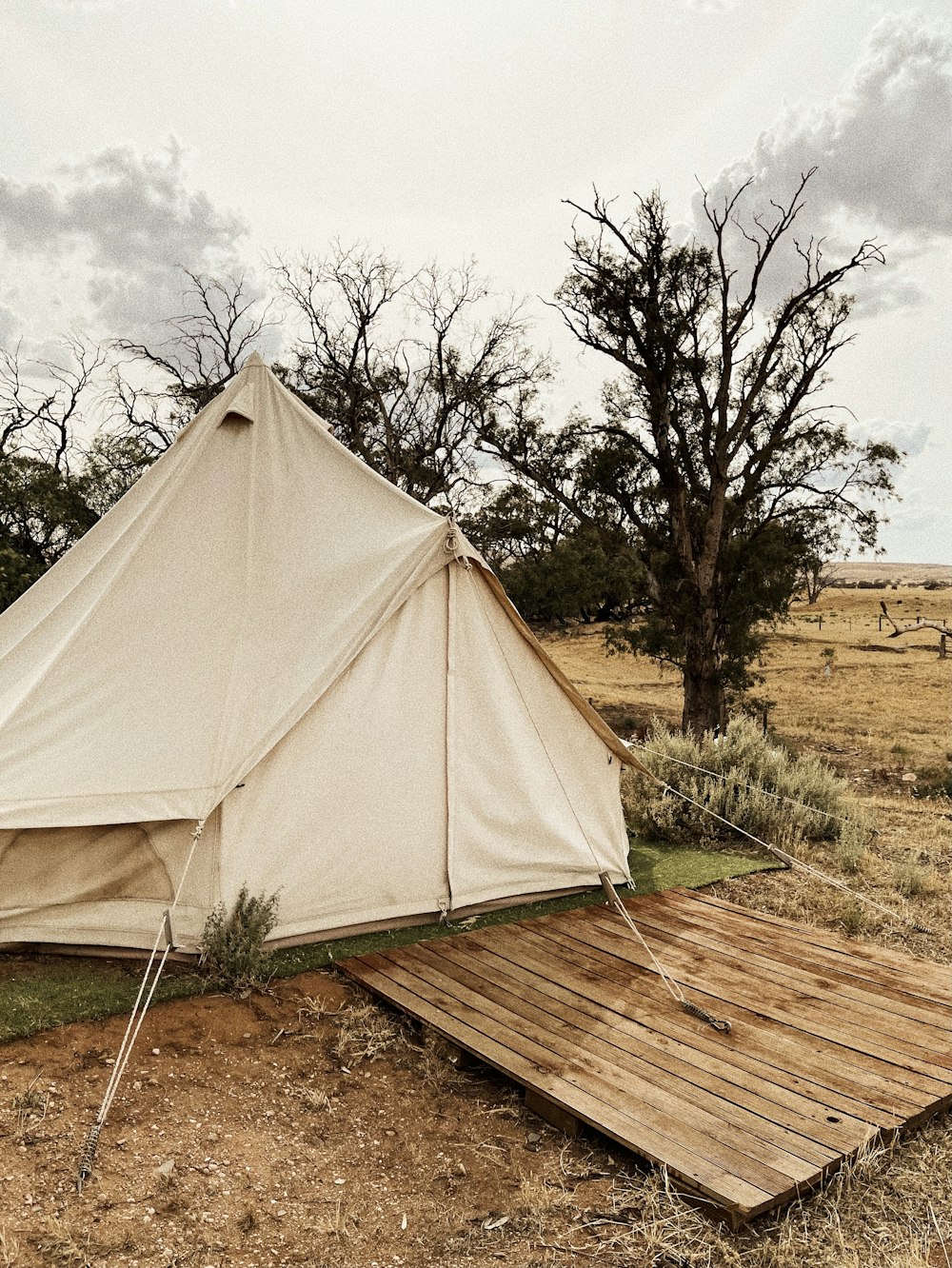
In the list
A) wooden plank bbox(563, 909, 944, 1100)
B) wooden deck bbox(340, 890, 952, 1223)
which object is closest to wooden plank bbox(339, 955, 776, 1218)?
wooden deck bbox(340, 890, 952, 1223)

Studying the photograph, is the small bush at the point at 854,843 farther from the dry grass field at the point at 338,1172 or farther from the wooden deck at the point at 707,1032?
the dry grass field at the point at 338,1172

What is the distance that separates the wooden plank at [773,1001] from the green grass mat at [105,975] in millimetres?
546

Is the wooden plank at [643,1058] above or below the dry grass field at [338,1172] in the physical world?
above

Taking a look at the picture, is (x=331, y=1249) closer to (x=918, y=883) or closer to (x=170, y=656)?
(x=170, y=656)

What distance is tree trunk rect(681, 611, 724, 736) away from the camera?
559 inches

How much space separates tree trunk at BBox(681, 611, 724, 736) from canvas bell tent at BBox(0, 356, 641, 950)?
8461 mm

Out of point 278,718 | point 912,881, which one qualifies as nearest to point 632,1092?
point 278,718

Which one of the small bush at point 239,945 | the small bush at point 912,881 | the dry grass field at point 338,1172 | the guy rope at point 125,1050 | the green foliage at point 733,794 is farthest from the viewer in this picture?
the green foliage at point 733,794

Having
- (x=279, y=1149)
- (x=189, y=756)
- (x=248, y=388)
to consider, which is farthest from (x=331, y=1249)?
(x=248, y=388)

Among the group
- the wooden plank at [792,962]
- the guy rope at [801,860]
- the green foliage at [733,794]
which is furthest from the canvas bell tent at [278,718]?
the green foliage at [733,794]

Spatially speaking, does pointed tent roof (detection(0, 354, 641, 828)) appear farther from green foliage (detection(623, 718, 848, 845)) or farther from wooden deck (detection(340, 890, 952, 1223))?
green foliage (detection(623, 718, 848, 845))

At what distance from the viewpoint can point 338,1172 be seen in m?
3.16

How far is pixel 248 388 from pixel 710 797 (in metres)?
4.79

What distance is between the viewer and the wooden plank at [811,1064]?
11.3ft
